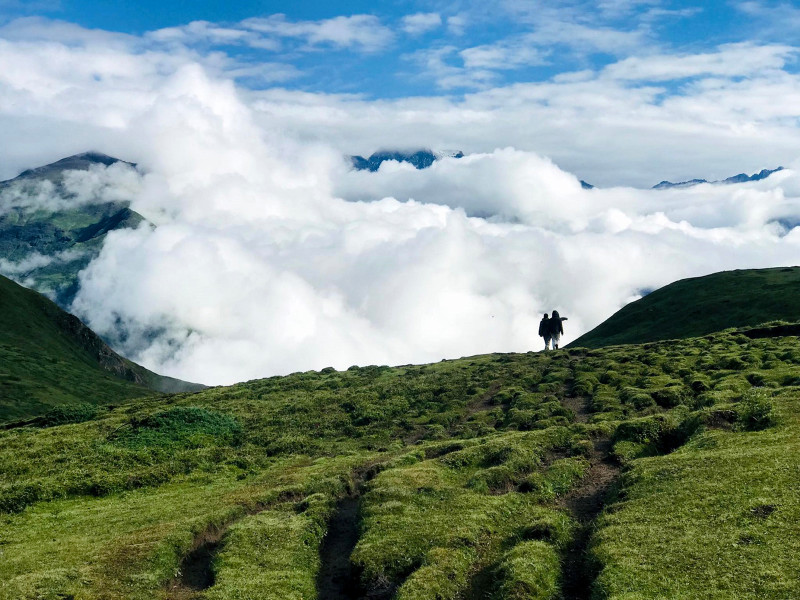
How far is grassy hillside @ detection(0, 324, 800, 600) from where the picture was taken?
98.9ft

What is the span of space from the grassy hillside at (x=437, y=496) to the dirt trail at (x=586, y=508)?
0.51 ft

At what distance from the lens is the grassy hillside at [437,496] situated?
30.1m

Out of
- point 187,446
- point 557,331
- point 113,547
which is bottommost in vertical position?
point 113,547

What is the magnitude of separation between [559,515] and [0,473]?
4243 cm

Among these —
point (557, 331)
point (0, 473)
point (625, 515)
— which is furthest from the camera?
point (557, 331)

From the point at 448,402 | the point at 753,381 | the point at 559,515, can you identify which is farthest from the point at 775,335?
the point at 559,515

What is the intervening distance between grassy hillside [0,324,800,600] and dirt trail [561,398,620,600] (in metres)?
0.16

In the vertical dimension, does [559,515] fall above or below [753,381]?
below

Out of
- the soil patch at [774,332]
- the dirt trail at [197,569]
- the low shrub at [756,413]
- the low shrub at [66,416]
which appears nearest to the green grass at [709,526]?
the low shrub at [756,413]

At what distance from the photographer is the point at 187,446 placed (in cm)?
5884

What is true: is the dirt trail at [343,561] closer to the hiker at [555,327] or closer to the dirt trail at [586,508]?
the dirt trail at [586,508]

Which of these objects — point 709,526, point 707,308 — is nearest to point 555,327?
point 707,308

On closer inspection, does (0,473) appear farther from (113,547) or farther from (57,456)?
(113,547)

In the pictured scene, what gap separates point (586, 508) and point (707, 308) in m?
95.7
